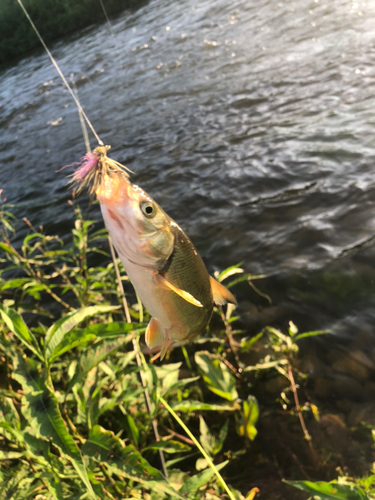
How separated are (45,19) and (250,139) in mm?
21872

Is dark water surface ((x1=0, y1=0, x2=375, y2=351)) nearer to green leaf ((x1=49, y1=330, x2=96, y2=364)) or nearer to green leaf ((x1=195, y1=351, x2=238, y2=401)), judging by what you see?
green leaf ((x1=195, y1=351, x2=238, y2=401))

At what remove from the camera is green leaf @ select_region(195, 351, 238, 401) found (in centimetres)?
335

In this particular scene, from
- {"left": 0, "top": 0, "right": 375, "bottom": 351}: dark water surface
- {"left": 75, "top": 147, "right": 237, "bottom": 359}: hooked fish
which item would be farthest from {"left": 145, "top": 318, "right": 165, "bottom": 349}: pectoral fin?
{"left": 0, "top": 0, "right": 375, "bottom": 351}: dark water surface

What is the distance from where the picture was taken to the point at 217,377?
135 inches

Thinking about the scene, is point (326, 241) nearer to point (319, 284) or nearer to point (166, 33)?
point (319, 284)

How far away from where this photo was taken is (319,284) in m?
4.70

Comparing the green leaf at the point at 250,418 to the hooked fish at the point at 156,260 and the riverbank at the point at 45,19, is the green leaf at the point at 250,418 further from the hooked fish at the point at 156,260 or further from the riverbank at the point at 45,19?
the riverbank at the point at 45,19

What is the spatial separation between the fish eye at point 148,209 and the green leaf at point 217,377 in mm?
2331

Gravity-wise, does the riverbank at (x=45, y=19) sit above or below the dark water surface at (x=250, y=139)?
above

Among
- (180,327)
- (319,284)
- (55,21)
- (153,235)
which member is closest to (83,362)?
(180,327)

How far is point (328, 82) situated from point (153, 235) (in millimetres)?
8549

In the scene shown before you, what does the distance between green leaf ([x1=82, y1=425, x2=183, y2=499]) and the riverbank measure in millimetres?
25594

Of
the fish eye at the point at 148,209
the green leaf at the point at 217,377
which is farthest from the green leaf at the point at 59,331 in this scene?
the green leaf at the point at 217,377

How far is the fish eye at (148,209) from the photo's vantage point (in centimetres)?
139
